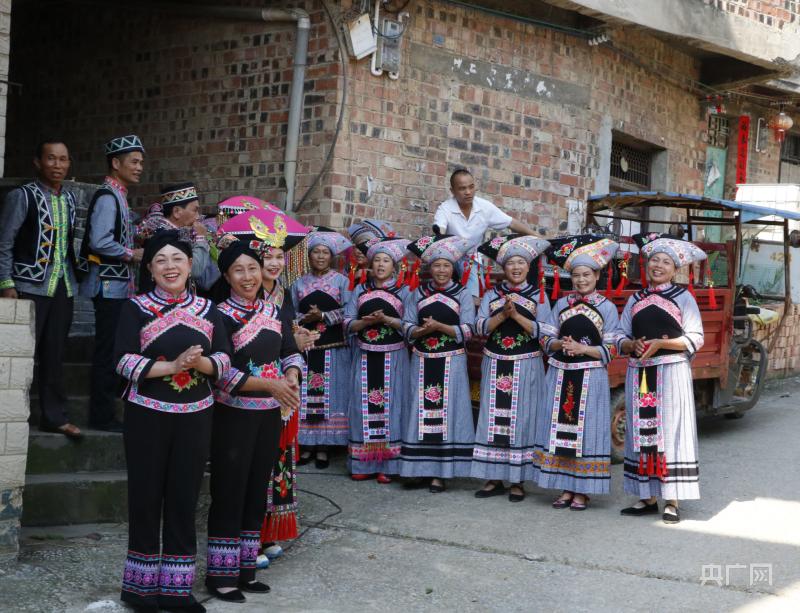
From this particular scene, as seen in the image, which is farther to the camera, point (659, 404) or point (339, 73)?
point (339, 73)

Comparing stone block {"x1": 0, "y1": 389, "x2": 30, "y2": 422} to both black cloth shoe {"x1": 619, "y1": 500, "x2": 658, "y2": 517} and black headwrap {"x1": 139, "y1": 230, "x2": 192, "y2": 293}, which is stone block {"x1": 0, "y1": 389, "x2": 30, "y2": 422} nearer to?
black headwrap {"x1": 139, "y1": 230, "x2": 192, "y2": 293}

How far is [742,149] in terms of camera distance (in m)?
13.6

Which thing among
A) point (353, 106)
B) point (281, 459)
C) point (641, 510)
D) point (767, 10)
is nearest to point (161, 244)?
point (281, 459)

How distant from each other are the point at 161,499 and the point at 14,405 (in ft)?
3.66

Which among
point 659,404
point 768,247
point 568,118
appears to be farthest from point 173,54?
point 768,247

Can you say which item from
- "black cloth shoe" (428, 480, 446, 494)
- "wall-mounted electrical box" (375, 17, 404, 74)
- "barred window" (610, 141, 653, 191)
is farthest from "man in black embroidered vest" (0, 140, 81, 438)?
"barred window" (610, 141, 653, 191)

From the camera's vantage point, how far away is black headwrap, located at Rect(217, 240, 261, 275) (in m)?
4.99

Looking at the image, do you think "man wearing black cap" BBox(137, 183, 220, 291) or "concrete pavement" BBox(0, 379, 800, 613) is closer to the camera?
"concrete pavement" BBox(0, 379, 800, 613)

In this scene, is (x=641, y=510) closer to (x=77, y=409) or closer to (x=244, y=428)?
(x=244, y=428)

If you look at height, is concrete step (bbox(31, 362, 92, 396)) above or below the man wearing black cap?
below

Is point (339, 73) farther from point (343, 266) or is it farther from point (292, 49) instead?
point (343, 266)

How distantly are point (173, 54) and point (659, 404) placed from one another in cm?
598

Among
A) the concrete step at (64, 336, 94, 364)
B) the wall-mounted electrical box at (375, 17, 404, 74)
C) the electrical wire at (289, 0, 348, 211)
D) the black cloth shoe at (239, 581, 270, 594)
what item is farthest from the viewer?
the wall-mounted electrical box at (375, 17, 404, 74)

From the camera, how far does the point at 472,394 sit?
24.8ft
